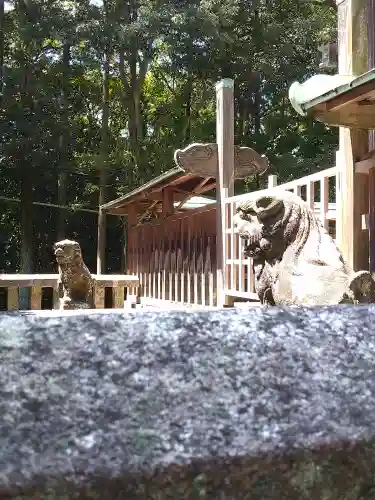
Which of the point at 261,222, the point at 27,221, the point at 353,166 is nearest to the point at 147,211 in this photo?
the point at 353,166

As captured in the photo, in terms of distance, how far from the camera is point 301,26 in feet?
55.4

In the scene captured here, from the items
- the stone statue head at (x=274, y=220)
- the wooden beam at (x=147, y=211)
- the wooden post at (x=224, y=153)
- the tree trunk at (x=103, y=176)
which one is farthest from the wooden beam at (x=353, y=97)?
the tree trunk at (x=103, y=176)

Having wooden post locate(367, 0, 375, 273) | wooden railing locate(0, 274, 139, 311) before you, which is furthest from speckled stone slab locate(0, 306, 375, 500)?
wooden railing locate(0, 274, 139, 311)

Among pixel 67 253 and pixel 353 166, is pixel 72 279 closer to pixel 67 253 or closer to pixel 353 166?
pixel 67 253

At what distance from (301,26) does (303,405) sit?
17.4 metres

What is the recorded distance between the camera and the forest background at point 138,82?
637 inches

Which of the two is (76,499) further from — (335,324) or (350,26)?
(350,26)

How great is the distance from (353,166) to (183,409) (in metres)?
4.42

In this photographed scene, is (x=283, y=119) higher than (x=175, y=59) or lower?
lower

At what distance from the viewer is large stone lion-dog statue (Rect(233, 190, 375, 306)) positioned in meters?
3.73

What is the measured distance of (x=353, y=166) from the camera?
4.91 meters

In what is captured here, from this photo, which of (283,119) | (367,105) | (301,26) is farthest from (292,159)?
(367,105)

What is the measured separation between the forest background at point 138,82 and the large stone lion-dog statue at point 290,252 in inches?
453

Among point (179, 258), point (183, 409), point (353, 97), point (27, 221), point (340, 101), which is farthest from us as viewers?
point (27, 221)
